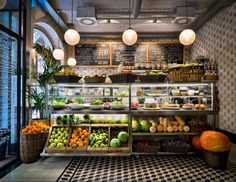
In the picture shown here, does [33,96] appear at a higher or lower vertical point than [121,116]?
higher

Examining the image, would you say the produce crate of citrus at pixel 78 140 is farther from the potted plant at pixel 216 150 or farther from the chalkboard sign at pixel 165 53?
the chalkboard sign at pixel 165 53

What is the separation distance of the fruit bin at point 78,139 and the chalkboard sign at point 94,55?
453 cm

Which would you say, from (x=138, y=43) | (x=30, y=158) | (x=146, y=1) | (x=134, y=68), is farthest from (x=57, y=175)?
(x=138, y=43)

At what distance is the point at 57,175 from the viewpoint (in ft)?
10.3

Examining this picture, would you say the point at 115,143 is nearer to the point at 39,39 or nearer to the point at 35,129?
the point at 35,129

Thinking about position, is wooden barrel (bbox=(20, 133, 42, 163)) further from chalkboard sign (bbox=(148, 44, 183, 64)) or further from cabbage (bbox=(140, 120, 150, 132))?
chalkboard sign (bbox=(148, 44, 183, 64))

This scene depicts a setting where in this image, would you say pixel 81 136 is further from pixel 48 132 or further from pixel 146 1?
pixel 146 1

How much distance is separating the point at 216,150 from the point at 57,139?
2.77 meters

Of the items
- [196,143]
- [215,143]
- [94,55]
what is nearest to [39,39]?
[94,55]

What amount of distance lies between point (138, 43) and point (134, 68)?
2.17 meters

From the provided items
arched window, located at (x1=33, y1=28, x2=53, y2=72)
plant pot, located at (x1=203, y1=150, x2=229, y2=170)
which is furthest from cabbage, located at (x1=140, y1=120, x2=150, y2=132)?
arched window, located at (x1=33, y1=28, x2=53, y2=72)

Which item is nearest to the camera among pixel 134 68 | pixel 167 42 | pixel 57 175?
pixel 57 175

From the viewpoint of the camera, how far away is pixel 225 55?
17.9 ft

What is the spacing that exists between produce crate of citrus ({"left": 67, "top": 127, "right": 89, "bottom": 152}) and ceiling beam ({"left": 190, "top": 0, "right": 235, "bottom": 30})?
4588 millimetres
